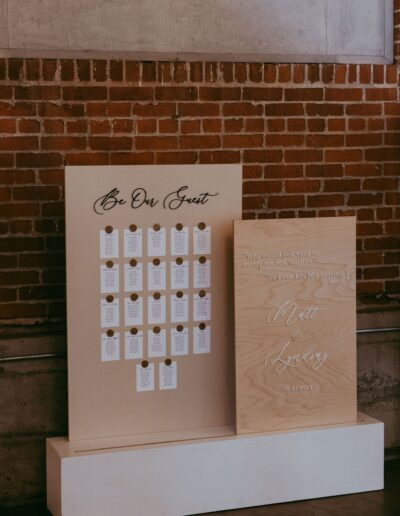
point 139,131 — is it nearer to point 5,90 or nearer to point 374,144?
point 5,90

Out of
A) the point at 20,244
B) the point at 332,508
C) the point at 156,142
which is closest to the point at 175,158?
the point at 156,142

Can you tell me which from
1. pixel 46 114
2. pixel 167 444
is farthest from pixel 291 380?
pixel 46 114

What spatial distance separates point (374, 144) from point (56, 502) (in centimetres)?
239

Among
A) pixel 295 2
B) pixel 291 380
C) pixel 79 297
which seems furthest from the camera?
pixel 295 2

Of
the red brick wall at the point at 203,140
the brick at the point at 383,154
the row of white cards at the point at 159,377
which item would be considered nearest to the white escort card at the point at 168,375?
→ the row of white cards at the point at 159,377

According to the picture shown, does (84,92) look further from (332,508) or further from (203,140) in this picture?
(332,508)

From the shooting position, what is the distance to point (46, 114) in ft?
13.5

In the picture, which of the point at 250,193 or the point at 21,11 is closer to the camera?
the point at 21,11

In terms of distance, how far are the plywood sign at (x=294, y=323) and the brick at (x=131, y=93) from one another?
2.66 ft

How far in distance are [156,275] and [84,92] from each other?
36.6 inches

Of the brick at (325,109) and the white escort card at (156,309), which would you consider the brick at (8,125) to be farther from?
the brick at (325,109)

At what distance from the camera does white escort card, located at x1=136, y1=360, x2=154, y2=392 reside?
13.0 feet

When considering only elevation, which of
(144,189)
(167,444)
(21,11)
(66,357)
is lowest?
(167,444)

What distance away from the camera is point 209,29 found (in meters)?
4.32
